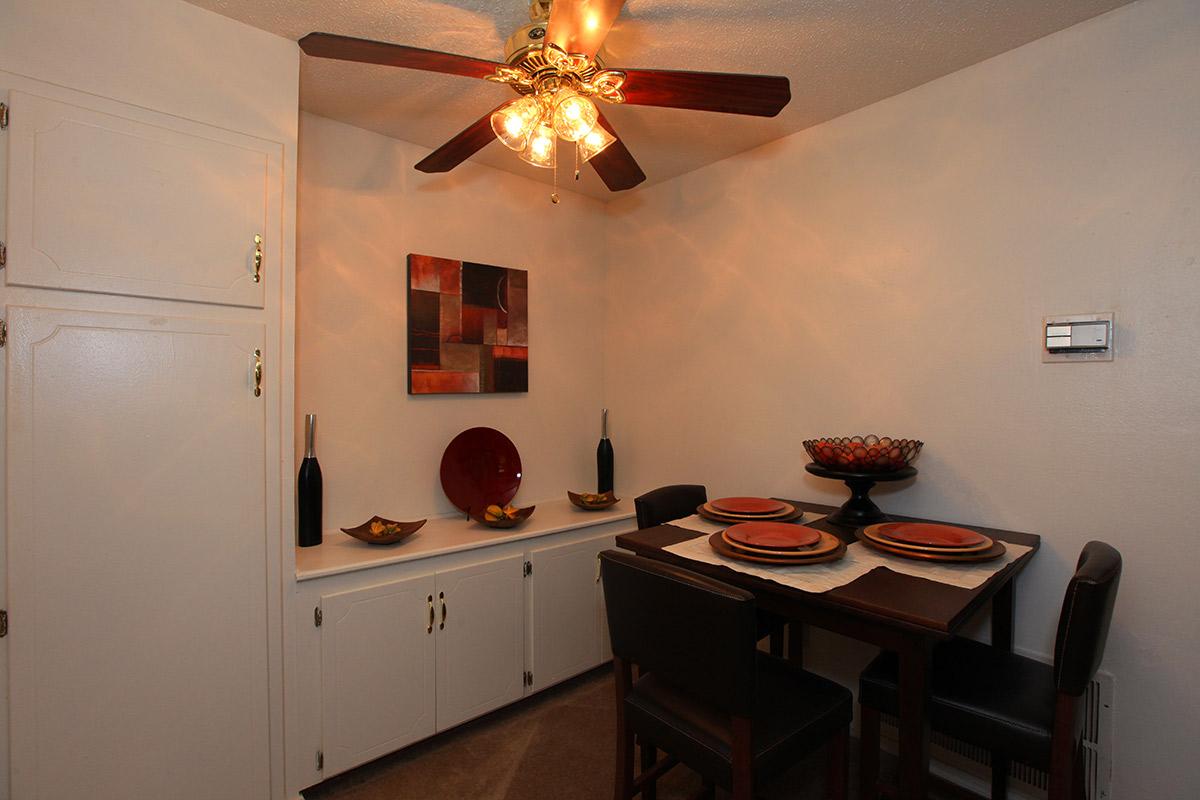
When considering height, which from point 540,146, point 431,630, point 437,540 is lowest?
point 431,630

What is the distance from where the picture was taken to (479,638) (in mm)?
2174

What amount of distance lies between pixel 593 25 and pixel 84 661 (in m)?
2.00

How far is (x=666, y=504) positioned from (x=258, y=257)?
1.64 metres

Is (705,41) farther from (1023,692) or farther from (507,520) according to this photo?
(1023,692)

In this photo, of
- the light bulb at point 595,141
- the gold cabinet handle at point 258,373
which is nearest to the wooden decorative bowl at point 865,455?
the light bulb at point 595,141

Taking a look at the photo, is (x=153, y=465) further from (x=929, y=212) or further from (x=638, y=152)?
(x=929, y=212)

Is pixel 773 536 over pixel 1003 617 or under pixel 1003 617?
over

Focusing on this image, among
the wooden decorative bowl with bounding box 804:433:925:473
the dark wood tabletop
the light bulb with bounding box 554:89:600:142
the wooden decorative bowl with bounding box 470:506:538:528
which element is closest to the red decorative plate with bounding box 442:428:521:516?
the wooden decorative bowl with bounding box 470:506:538:528

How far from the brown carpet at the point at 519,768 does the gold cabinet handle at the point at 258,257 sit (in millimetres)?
1701

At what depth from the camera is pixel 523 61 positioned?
1372 mm

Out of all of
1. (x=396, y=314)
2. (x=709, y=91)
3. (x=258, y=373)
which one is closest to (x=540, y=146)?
(x=709, y=91)

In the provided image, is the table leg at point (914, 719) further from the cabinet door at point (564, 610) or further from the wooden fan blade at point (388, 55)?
the wooden fan blade at point (388, 55)

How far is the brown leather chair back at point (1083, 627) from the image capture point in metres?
1.18

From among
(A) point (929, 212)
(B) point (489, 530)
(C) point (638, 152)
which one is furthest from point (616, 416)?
(A) point (929, 212)
